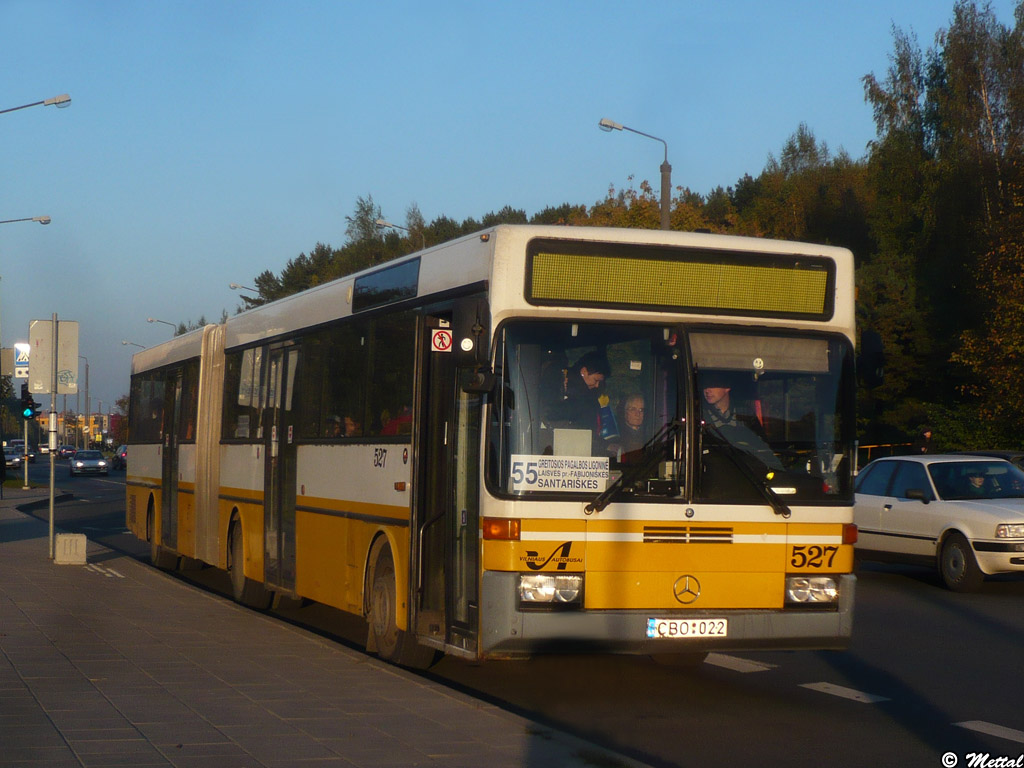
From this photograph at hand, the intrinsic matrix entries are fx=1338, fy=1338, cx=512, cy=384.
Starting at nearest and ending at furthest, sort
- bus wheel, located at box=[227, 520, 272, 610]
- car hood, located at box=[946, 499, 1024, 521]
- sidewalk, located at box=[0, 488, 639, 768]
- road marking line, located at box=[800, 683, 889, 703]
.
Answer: sidewalk, located at box=[0, 488, 639, 768] < road marking line, located at box=[800, 683, 889, 703] < bus wheel, located at box=[227, 520, 272, 610] < car hood, located at box=[946, 499, 1024, 521]

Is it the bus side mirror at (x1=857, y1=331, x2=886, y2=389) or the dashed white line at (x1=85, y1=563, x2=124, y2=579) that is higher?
the bus side mirror at (x1=857, y1=331, x2=886, y2=389)

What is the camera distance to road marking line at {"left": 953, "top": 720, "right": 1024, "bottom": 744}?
7891mm

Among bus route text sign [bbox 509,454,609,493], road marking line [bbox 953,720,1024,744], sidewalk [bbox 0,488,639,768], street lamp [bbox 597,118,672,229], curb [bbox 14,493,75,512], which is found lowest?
curb [bbox 14,493,75,512]

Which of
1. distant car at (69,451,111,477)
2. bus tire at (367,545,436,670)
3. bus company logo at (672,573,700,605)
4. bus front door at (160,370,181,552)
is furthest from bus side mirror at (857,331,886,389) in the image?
distant car at (69,451,111,477)

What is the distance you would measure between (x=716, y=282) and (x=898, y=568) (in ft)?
40.5

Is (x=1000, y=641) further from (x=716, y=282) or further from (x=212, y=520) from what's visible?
(x=212, y=520)

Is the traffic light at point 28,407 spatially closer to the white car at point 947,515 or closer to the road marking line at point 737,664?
the white car at point 947,515

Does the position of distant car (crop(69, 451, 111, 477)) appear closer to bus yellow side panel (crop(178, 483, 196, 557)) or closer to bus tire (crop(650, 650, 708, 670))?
bus yellow side panel (crop(178, 483, 196, 557))

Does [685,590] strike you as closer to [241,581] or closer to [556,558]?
[556,558]

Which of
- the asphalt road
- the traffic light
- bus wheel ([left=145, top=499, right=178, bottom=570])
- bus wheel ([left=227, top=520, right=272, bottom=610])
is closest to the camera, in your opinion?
the asphalt road

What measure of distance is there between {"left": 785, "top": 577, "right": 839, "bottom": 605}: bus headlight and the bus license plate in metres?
0.52

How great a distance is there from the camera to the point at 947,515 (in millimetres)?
16453

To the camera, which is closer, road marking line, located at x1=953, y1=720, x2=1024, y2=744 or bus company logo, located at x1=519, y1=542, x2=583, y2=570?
road marking line, located at x1=953, y1=720, x2=1024, y2=744

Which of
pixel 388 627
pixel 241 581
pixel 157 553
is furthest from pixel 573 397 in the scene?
pixel 157 553
